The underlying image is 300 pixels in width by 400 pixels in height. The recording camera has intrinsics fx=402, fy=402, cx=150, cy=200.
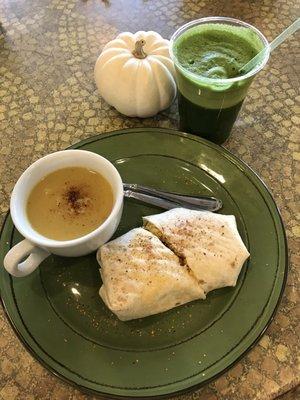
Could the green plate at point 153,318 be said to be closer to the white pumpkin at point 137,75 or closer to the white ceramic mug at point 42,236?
the white ceramic mug at point 42,236

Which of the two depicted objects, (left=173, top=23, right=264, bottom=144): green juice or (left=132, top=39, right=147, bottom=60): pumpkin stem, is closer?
(left=173, top=23, right=264, bottom=144): green juice

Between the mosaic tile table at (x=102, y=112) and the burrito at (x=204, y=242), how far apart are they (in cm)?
16

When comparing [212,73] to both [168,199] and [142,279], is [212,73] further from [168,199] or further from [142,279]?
[142,279]

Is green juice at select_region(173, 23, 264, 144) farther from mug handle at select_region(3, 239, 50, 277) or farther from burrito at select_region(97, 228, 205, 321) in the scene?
mug handle at select_region(3, 239, 50, 277)

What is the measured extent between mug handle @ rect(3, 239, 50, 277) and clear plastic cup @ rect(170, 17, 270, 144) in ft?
1.70

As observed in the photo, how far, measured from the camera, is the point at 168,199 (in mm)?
964

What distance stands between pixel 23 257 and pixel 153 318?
0.29 metres

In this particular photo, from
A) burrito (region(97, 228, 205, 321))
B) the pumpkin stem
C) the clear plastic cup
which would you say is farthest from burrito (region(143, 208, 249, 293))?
the pumpkin stem

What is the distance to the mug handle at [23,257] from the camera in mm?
749

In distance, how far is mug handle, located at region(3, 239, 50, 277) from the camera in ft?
2.46

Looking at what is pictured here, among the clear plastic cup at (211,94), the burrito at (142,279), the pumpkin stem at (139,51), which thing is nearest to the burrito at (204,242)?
the burrito at (142,279)

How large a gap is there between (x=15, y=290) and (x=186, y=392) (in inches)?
15.4

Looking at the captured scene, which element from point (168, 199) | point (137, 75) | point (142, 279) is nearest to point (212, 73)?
point (137, 75)

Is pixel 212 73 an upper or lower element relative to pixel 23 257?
upper
